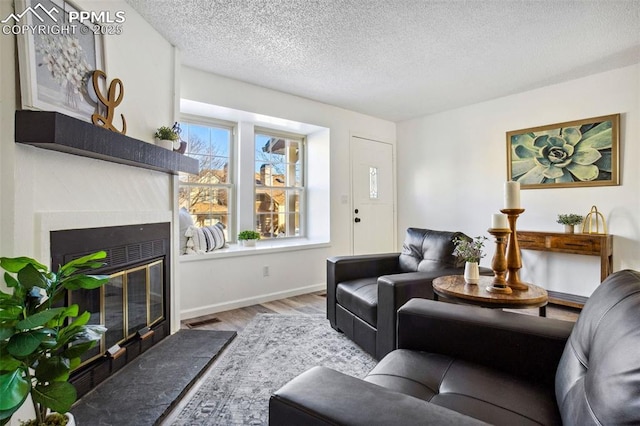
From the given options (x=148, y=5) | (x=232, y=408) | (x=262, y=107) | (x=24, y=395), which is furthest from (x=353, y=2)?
(x=232, y=408)

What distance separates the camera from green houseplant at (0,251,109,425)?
772 mm

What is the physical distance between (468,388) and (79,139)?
1.92 meters

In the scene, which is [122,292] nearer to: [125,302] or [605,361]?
[125,302]

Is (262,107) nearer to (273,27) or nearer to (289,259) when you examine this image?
(273,27)

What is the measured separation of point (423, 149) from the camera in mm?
4625

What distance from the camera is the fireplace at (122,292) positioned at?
1.58 m

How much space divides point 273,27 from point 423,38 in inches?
46.8

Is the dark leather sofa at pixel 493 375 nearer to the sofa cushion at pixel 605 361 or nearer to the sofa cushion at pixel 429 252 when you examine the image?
the sofa cushion at pixel 605 361

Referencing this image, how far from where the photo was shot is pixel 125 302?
1.93 meters

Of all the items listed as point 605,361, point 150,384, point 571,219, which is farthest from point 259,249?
point 571,219

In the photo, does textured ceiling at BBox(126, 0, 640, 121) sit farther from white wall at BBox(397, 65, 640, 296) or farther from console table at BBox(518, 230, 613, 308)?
console table at BBox(518, 230, 613, 308)

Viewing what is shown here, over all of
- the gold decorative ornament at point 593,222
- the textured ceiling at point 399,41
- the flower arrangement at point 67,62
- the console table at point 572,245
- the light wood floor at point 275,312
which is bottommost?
the light wood floor at point 275,312

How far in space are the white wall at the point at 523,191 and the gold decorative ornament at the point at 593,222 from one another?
0.05 m

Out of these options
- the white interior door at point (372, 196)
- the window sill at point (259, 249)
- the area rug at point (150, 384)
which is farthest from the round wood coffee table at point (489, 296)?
the white interior door at point (372, 196)
